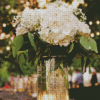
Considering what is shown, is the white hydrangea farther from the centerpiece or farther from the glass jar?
the glass jar

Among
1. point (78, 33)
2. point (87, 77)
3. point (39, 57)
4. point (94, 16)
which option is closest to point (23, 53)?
point (39, 57)

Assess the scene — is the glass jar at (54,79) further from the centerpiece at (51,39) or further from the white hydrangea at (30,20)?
the white hydrangea at (30,20)

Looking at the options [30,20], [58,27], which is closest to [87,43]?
[58,27]

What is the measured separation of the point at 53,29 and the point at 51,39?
0.15ft

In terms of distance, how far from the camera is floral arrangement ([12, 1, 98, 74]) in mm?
757

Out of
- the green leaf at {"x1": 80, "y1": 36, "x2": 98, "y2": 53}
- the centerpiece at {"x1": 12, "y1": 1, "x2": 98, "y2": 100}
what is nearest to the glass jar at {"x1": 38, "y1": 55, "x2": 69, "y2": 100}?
the centerpiece at {"x1": 12, "y1": 1, "x2": 98, "y2": 100}

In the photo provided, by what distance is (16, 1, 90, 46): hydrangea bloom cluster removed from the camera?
2.48 feet

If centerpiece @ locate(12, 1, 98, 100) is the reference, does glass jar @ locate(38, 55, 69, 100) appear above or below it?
below

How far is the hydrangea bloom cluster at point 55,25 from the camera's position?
0.75 m

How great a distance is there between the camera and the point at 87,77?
10.5ft

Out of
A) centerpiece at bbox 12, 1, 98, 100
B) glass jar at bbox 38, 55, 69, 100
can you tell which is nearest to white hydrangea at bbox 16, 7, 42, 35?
centerpiece at bbox 12, 1, 98, 100

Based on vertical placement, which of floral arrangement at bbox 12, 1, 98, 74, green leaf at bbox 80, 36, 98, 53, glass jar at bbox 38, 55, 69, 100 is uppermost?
floral arrangement at bbox 12, 1, 98, 74

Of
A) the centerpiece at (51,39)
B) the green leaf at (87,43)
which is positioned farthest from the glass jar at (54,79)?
the green leaf at (87,43)

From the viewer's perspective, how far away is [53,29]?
0.75 m
